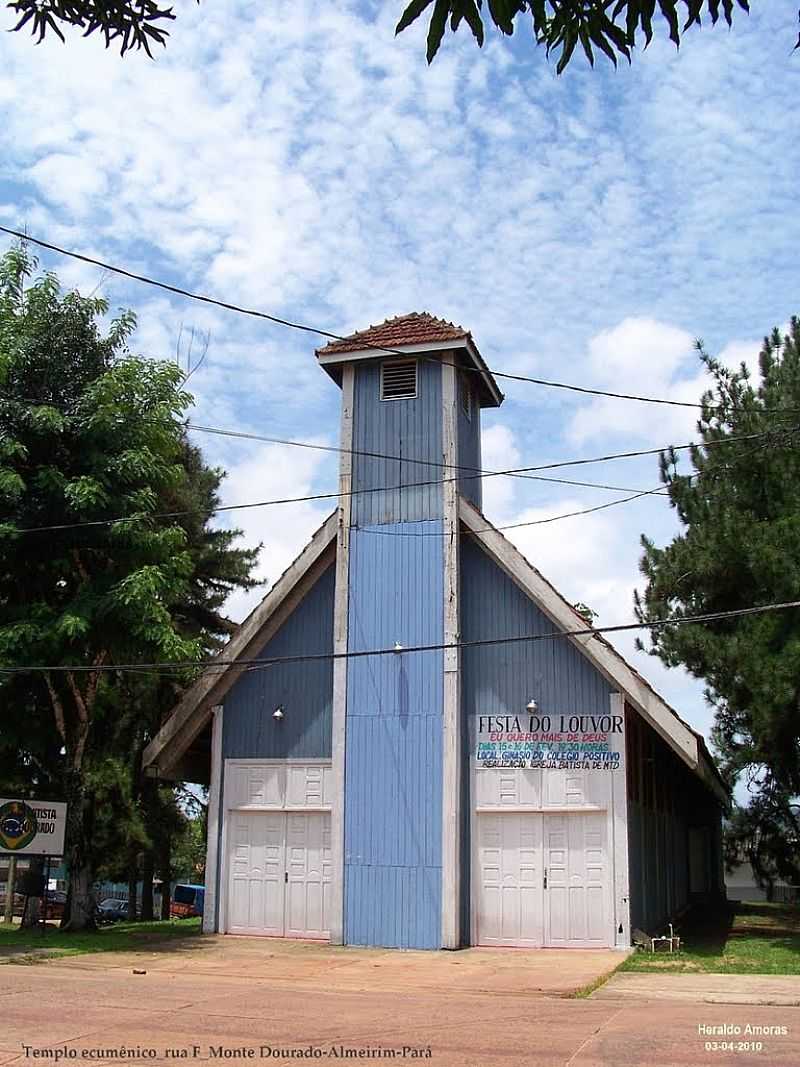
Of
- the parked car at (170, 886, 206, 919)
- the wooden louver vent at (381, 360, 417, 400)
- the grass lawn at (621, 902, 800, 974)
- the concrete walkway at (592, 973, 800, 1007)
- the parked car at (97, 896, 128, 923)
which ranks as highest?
the wooden louver vent at (381, 360, 417, 400)

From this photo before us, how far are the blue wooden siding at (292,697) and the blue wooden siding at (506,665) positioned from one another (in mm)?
2413

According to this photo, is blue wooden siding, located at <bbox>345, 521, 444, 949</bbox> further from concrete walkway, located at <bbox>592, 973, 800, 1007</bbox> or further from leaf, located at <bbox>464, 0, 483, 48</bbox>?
leaf, located at <bbox>464, 0, 483, 48</bbox>

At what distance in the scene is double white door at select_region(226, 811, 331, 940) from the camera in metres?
18.5

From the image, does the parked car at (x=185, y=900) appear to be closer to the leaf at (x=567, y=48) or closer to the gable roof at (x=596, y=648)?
the gable roof at (x=596, y=648)

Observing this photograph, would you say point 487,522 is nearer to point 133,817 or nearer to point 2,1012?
point 2,1012

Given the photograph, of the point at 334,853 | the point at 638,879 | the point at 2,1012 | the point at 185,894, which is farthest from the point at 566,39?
the point at 185,894

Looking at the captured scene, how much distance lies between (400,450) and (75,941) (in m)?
9.53

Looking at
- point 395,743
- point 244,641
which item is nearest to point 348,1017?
point 395,743

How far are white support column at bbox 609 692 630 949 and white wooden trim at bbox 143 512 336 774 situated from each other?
18.1ft

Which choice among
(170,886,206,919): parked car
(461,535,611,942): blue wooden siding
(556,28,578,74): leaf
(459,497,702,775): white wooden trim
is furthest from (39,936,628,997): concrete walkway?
(170,886,206,919): parked car

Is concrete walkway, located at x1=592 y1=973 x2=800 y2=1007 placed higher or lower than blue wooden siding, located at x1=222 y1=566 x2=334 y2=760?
lower

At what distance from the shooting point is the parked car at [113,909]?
1669 inches

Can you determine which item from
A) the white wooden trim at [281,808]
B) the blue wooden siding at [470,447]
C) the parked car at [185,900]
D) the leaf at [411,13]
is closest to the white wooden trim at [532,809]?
the white wooden trim at [281,808]

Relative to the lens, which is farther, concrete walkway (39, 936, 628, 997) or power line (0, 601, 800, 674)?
power line (0, 601, 800, 674)
